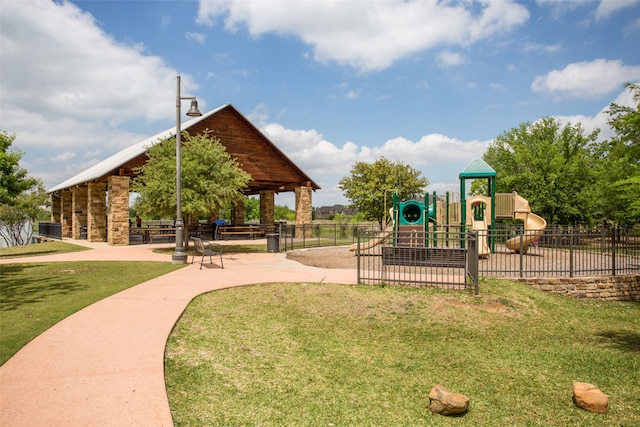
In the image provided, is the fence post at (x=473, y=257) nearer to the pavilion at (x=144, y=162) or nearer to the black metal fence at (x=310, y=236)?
the black metal fence at (x=310, y=236)

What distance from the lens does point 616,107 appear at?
26812 millimetres

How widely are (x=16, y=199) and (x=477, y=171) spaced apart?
111 ft

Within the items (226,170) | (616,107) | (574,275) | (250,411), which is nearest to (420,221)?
(574,275)

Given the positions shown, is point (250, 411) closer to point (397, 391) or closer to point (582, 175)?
point (397, 391)

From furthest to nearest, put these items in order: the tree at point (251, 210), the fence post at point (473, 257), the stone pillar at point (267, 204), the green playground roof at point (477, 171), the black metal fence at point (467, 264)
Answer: the tree at point (251, 210)
the stone pillar at point (267, 204)
the green playground roof at point (477, 171)
the black metal fence at point (467, 264)
the fence post at point (473, 257)

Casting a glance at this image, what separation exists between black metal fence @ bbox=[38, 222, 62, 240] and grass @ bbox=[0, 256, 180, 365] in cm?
1955

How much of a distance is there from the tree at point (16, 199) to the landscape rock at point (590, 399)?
22169 millimetres

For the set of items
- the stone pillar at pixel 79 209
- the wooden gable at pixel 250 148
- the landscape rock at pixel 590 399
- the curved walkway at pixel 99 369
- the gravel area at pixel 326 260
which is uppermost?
the wooden gable at pixel 250 148

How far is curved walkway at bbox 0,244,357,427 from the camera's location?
12.6ft

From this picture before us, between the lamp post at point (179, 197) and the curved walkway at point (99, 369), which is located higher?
the lamp post at point (179, 197)

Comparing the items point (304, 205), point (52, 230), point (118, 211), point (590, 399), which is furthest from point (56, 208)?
point (590, 399)

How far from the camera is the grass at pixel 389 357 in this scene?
14.8 ft

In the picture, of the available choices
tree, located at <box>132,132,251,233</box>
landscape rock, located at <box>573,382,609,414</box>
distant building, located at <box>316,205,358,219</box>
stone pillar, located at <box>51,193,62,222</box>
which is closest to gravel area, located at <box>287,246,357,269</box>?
tree, located at <box>132,132,251,233</box>

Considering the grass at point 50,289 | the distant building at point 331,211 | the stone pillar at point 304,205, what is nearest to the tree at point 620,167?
the stone pillar at point 304,205
